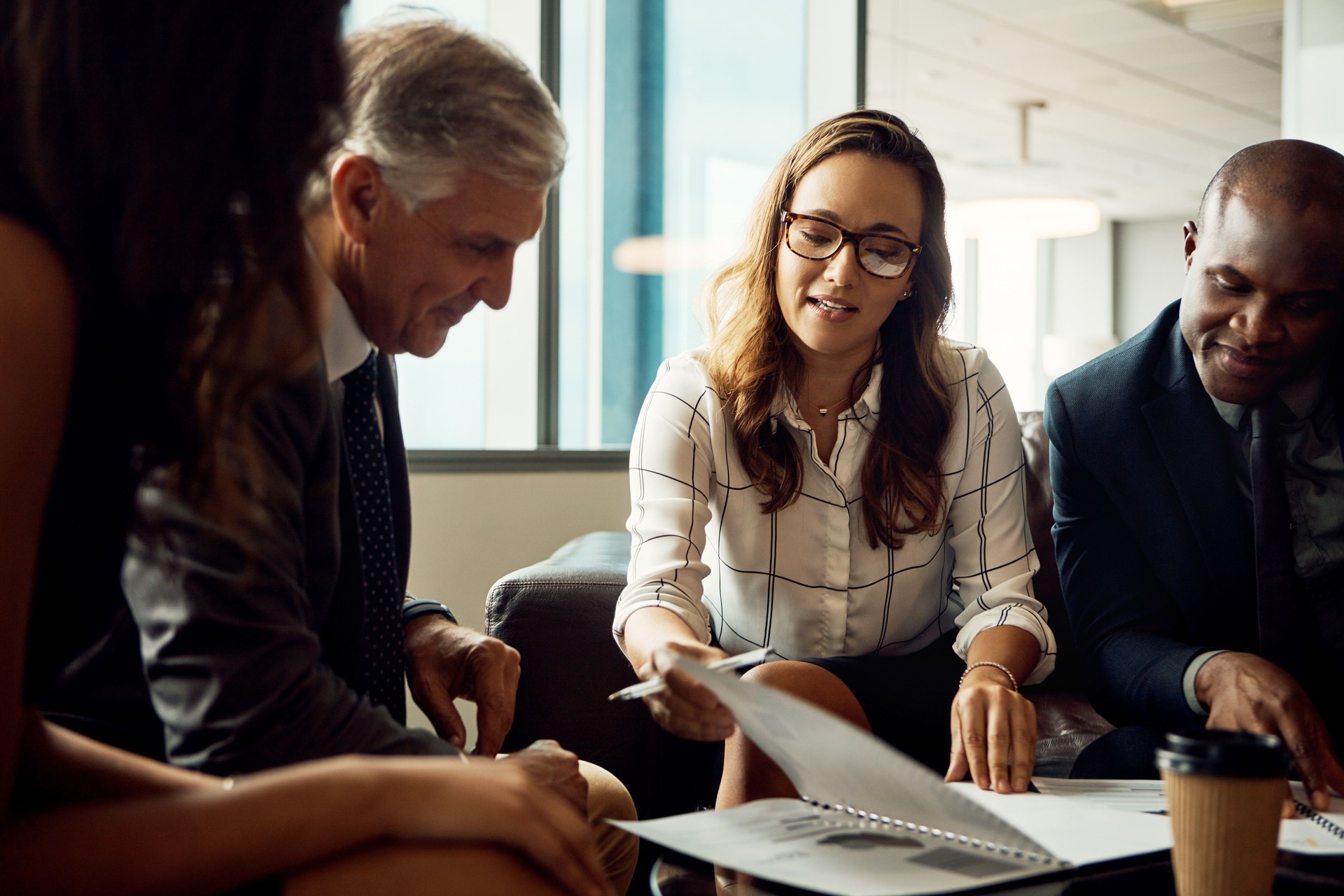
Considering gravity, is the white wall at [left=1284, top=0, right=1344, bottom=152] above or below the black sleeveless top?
above

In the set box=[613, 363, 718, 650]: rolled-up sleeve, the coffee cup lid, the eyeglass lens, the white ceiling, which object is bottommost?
the coffee cup lid

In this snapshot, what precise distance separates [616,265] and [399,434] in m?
2.76

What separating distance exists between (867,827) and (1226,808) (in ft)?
0.96

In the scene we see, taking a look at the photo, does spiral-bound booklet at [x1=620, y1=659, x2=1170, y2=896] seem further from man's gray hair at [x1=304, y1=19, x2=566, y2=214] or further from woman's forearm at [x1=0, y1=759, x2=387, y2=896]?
man's gray hair at [x1=304, y1=19, x2=566, y2=214]

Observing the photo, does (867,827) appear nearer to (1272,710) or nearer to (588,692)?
(1272,710)

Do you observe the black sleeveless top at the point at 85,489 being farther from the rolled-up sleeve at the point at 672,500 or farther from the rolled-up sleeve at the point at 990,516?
the rolled-up sleeve at the point at 990,516

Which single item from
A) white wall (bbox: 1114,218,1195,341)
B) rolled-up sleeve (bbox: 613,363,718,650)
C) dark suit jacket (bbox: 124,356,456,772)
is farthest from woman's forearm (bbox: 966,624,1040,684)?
white wall (bbox: 1114,218,1195,341)

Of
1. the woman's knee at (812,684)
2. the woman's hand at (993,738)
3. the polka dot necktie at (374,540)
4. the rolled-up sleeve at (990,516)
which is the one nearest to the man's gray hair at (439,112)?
the polka dot necktie at (374,540)

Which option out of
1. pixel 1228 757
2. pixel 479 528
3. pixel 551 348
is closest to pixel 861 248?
pixel 1228 757

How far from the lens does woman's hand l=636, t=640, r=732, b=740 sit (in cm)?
103

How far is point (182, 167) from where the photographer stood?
0.63 meters

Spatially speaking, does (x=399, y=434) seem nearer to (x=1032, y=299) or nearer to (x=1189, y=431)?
(x=1189, y=431)

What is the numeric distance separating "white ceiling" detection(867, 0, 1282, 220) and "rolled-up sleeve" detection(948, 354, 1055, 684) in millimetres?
4514

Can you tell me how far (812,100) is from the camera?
427 centimetres
